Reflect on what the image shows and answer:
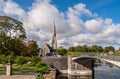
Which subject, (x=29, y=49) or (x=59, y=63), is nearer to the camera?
(x=59, y=63)

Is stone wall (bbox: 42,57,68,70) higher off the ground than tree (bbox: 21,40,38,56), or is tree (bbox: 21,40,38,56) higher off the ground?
tree (bbox: 21,40,38,56)

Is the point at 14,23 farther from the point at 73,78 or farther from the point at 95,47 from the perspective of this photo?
the point at 95,47

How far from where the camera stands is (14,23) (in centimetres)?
6631

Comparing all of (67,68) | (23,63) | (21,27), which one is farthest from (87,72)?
(21,27)

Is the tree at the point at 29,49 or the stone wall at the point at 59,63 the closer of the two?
the stone wall at the point at 59,63

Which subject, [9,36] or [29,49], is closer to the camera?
[9,36]

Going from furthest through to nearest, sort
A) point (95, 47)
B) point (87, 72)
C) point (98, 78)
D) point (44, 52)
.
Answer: point (95, 47), point (44, 52), point (87, 72), point (98, 78)

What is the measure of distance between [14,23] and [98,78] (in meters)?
27.5

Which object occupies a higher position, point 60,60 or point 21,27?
point 21,27

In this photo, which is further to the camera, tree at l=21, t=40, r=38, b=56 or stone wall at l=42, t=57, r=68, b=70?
tree at l=21, t=40, r=38, b=56

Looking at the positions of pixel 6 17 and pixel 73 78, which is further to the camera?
pixel 6 17

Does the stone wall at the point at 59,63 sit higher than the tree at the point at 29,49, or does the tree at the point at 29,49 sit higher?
the tree at the point at 29,49

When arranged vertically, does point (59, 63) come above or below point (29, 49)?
below

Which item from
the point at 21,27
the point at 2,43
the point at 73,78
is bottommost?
the point at 73,78
